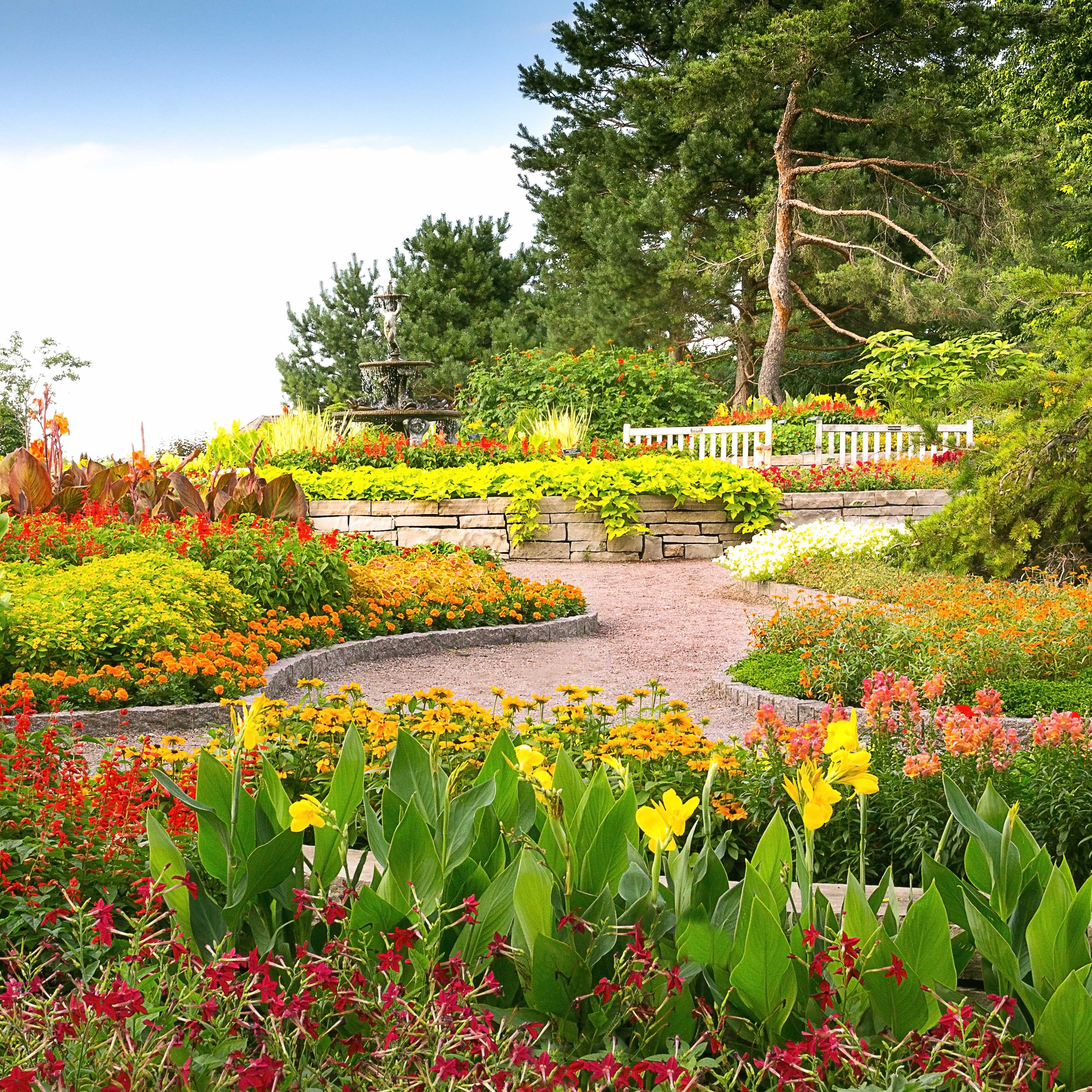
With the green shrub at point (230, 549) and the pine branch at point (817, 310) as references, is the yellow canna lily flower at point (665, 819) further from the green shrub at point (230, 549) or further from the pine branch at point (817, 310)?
the pine branch at point (817, 310)

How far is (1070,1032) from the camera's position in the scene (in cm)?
152

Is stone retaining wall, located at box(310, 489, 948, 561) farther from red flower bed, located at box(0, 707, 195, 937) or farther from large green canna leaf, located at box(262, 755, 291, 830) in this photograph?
large green canna leaf, located at box(262, 755, 291, 830)

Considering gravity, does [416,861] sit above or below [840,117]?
below

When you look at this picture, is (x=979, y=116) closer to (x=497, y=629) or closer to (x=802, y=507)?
(x=802, y=507)

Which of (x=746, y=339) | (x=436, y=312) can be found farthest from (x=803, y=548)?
(x=436, y=312)

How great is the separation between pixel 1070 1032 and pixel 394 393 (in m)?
17.1

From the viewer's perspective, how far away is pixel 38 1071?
1318 mm

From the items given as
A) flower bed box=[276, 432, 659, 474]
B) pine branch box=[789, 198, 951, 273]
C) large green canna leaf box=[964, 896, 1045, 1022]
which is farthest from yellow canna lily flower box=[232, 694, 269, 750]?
pine branch box=[789, 198, 951, 273]

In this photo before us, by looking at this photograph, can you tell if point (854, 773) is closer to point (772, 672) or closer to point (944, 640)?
point (772, 672)

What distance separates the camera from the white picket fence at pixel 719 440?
14883mm

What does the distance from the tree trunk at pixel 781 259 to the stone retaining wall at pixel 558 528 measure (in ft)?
33.0

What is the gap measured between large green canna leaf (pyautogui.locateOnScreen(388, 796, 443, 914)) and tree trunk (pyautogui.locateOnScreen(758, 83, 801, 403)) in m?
20.7

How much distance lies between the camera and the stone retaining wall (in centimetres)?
1178

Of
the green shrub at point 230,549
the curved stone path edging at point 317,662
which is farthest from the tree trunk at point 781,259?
the green shrub at point 230,549
